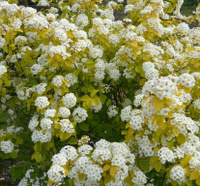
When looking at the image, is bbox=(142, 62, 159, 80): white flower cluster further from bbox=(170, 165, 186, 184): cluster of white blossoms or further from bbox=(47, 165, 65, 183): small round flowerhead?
bbox=(47, 165, 65, 183): small round flowerhead

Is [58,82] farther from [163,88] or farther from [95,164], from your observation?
[163,88]

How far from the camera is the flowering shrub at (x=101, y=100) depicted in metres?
2.08

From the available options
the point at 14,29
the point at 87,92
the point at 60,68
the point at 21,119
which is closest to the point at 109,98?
the point at 87,92

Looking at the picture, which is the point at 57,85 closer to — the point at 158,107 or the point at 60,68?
the point at 60,68

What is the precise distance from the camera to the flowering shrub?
2082mm

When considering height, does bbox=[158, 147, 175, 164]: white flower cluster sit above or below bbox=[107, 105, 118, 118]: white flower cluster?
above

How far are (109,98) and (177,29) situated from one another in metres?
1.57

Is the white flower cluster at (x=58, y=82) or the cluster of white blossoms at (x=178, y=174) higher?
the cluster of white blossoms at (x=178, y=174)

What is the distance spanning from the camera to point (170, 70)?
3.03 m

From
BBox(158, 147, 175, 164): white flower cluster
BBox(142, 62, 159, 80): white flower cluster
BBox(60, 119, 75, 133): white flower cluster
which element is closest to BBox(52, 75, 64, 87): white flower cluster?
BBox(60, 119, 75, 133): white flower cluster

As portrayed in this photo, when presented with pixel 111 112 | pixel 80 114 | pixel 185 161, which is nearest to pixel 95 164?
pixel 185 161

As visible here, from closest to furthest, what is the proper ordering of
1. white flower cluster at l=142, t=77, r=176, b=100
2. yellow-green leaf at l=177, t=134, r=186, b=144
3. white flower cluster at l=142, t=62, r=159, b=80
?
white flower cluster at l=142, t=77, r=176, b=100 < yellow-green leaf at l=177, t=134, r=186, b=144 < white flower cluster at l=142, t=62, r=159, b=80

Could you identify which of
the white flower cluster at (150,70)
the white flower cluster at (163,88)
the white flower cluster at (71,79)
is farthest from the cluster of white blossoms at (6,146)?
the white flower cluster at (163,88)

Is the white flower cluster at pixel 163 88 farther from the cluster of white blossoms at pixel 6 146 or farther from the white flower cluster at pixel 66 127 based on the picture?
the cluster of white blossoms at pixel 6 146
